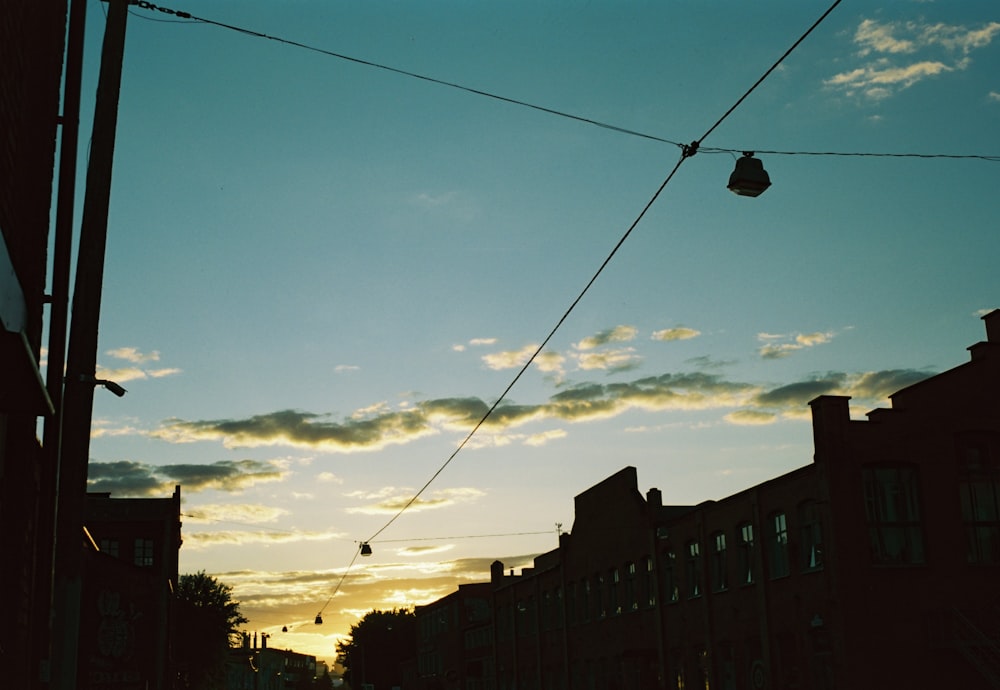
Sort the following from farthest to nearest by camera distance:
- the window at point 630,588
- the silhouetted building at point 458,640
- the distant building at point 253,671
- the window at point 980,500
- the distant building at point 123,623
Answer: the distant building at point 253,671, the silhouetted building at point 458,640, the window at point 630,588, the distant building at point 123,623, the window at point 980,500

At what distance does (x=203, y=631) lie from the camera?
A: 75.6 m

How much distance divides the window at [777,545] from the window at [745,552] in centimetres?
111

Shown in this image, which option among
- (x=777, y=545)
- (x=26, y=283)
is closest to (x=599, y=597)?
(x=777, y=545)

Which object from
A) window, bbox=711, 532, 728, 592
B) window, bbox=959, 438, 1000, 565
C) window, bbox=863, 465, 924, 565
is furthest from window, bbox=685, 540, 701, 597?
window, bbox=959, 438, 1000, 565

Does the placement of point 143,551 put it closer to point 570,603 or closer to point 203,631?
point 203,631

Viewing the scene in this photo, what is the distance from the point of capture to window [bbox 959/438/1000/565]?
30984 millimetres

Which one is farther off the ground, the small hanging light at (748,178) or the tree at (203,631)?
the small hanging light at (748,178)

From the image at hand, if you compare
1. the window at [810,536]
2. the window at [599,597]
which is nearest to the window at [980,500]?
the window at [810,536]

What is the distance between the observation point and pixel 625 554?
153ft

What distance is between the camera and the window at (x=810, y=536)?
3122cm

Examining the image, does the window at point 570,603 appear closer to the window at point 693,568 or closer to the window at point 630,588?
the window at point 630,588

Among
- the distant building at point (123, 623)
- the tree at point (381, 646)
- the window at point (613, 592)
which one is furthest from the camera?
the tree at point (381, 646)

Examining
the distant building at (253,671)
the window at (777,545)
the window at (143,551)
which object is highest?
the window at (143,551)

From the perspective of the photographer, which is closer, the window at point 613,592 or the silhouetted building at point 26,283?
the silhouetted building at point 26,283
